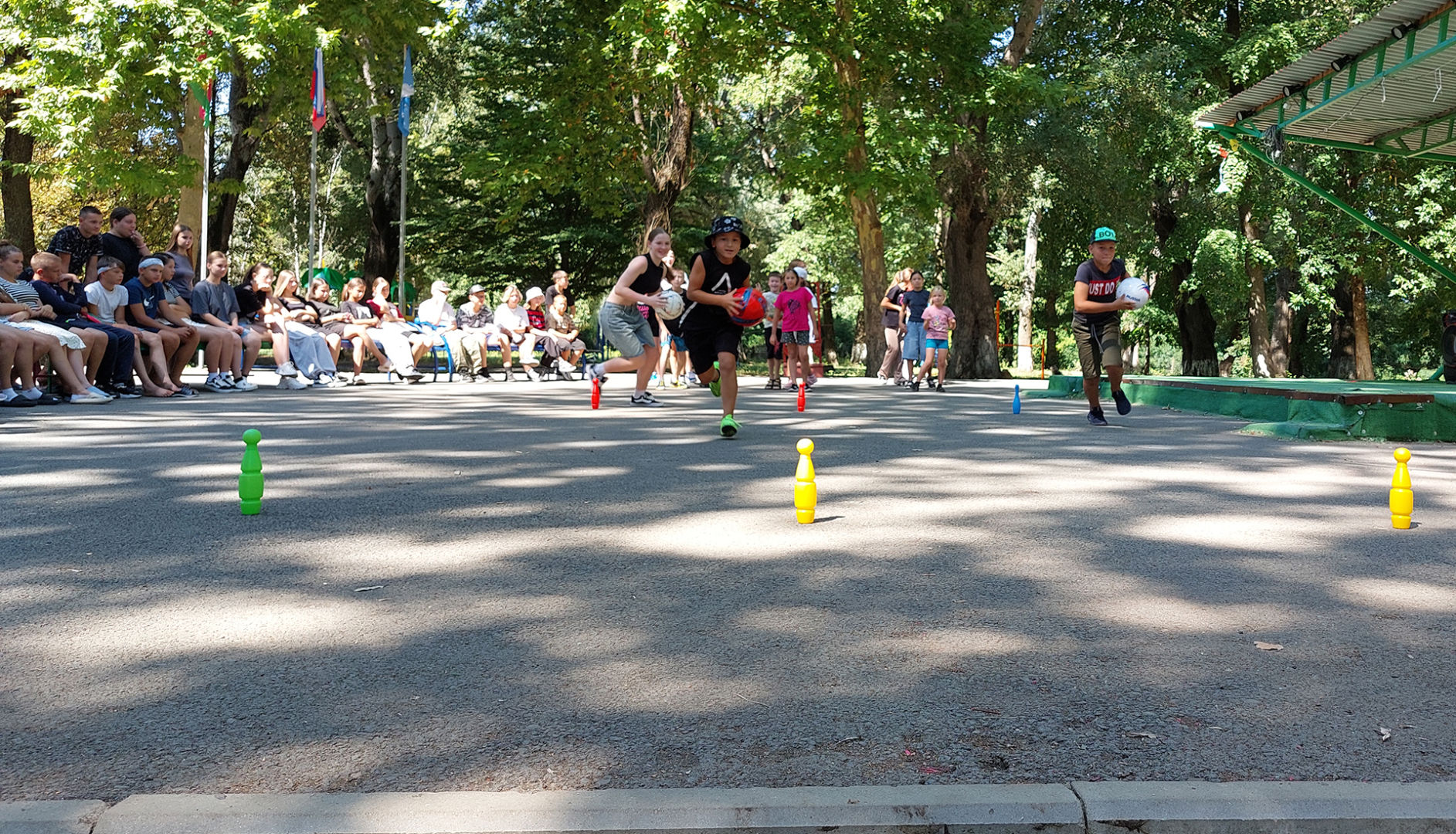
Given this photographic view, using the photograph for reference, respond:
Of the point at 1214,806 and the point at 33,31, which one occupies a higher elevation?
the point at 33,31

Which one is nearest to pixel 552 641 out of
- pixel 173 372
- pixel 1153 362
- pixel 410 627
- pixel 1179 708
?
pixel 410 627

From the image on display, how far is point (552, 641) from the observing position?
188 inches

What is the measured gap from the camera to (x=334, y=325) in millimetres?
21797

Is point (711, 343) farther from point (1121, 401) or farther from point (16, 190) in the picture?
point (16, 190)

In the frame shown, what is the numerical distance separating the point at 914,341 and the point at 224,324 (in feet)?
39.1

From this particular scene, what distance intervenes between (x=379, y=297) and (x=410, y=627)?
63.7 ft

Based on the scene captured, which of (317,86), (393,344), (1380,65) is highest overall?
(317,86)

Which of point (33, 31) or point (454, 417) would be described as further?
point (33, 31)

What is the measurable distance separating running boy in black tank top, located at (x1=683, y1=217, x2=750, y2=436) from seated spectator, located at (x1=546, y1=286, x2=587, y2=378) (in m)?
12.0

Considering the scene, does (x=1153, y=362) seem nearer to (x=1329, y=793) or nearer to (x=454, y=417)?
(x=454, y=417)

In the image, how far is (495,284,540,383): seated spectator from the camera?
24312 millimetres

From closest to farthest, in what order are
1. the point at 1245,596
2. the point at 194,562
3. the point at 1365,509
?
the point at 1245,596 < the point at 194,562 < the point at 1365,509

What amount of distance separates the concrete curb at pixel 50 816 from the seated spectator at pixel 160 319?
14.4 m

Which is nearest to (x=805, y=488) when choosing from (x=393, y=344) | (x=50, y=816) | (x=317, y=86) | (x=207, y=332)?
(x=50, y=816)
